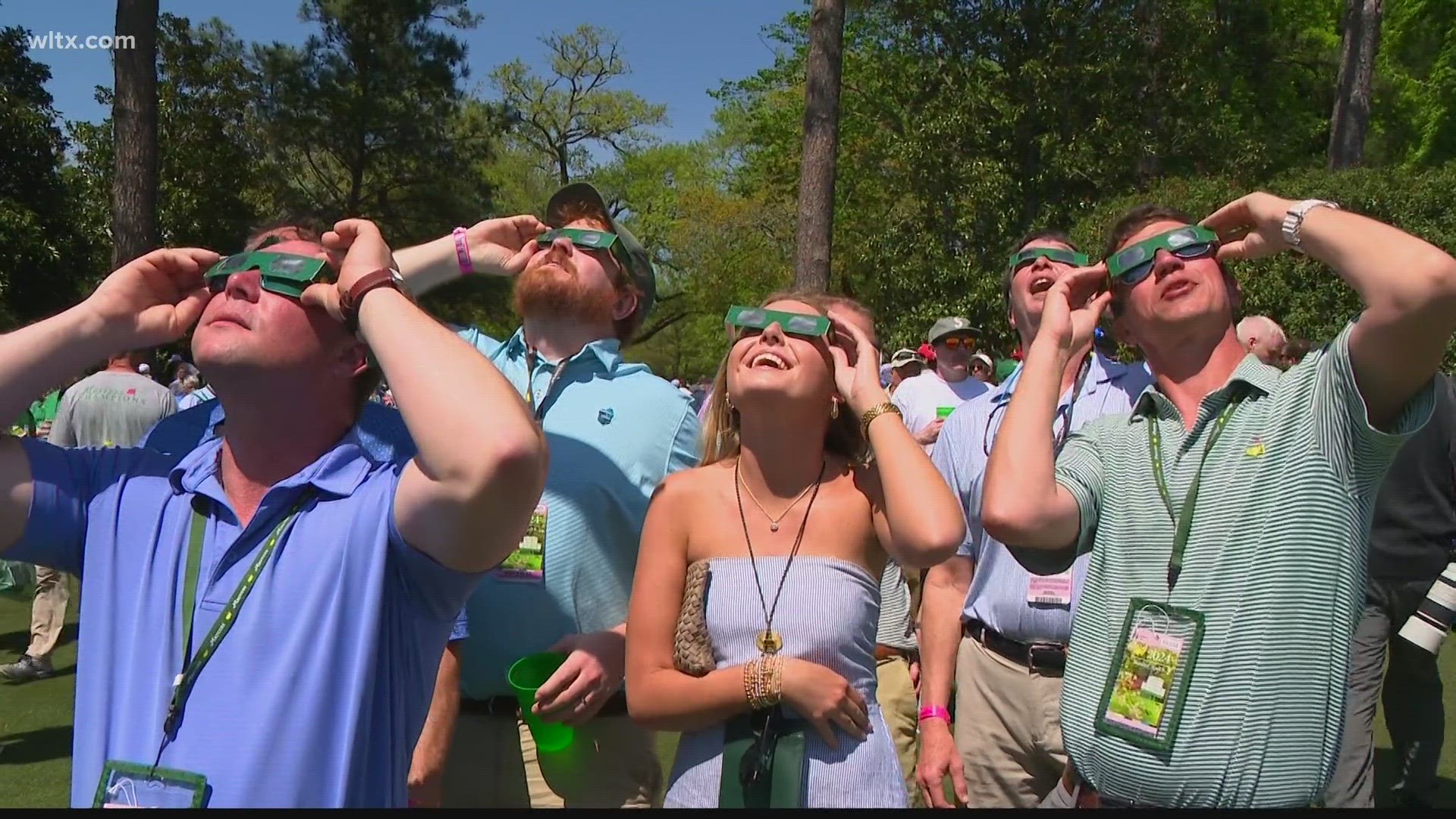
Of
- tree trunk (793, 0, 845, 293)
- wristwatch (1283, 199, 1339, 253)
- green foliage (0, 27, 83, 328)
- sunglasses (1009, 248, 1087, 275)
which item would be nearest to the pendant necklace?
wristwatch (1283, 199, 1339, 253)

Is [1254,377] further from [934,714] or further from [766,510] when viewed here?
[934,714]

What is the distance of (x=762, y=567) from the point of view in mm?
2682

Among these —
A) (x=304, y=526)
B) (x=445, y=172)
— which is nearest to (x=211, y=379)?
(x=304, y=526)

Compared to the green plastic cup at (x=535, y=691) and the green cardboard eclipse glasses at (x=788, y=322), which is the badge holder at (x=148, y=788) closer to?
the green plastic cup at (x=535, y=691)

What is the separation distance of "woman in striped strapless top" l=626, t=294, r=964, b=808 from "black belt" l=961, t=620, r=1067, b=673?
0.93m

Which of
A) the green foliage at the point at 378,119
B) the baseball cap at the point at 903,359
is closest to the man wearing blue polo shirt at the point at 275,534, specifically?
the baseball cap at the point at 903,359

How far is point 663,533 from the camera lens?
9.06ft

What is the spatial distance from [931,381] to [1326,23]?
89.1 feet

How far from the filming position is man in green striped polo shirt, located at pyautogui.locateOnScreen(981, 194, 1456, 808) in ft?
7.00

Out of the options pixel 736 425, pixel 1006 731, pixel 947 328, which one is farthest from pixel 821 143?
pixel 736 425

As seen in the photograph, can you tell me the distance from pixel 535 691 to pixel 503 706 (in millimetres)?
387

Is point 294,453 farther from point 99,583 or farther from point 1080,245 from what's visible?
point 1080,245
